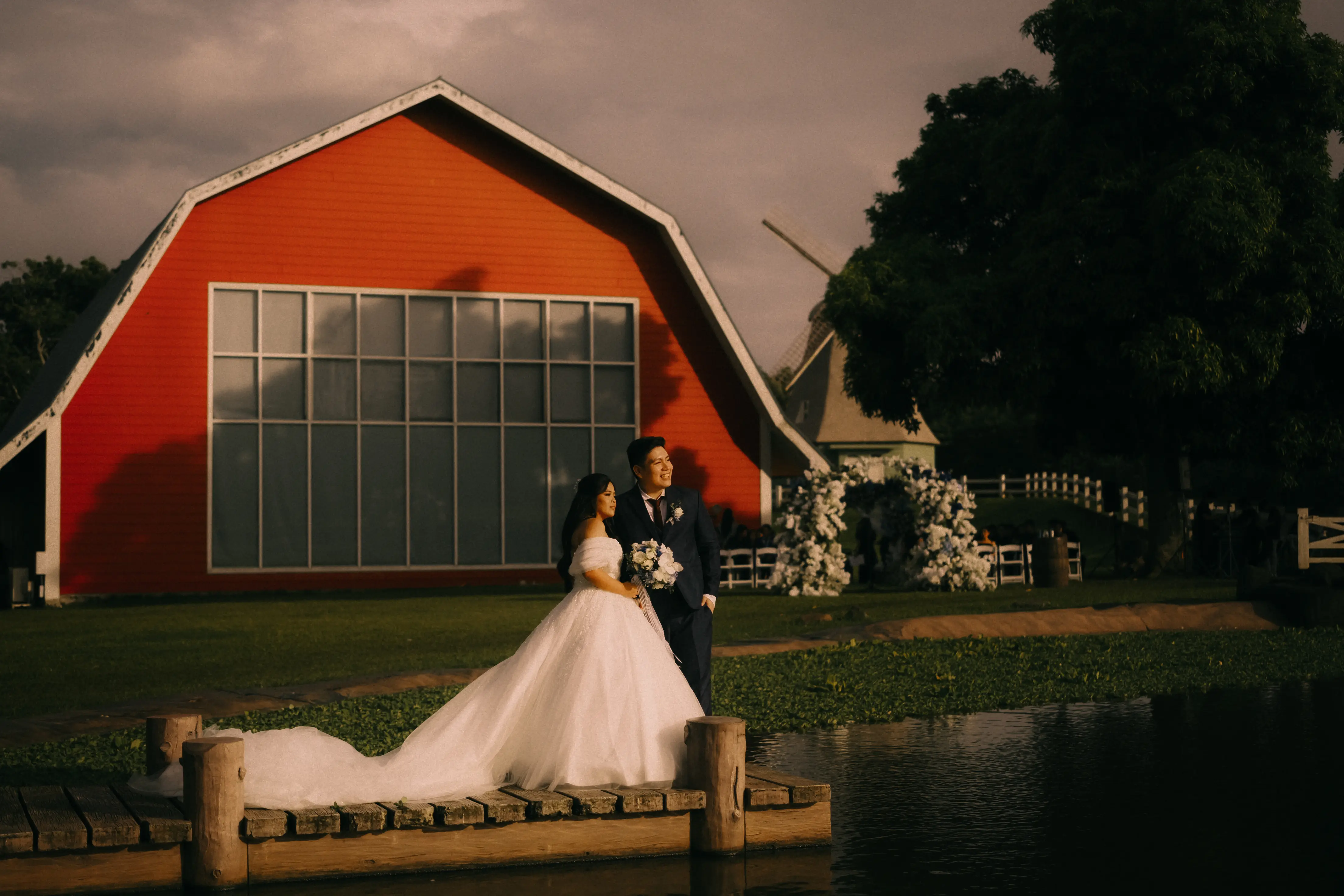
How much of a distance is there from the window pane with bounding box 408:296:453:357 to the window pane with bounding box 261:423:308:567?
272 cm

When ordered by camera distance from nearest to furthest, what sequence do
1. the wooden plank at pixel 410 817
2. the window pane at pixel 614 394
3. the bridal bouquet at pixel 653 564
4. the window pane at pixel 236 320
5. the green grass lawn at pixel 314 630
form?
the wooden plank at pixel 410 817, the bridal bouquet at pixel 653 564, the green grass lawn at pixel 314 630, the window pane at pixel 236 320, the window pane at pixel 614 394

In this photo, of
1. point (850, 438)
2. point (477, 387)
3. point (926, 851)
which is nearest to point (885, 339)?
point (477, 387)

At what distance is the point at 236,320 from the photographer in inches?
1018

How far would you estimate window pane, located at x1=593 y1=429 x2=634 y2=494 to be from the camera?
27.9 meters

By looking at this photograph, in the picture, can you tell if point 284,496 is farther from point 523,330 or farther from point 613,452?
point 613,452

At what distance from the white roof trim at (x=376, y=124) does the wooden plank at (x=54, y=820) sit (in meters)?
18.7

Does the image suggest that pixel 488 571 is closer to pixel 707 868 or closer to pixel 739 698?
pixel 739 698

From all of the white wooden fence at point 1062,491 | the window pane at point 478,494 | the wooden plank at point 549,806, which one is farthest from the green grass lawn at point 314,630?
the white wooden fence at point 1062,491

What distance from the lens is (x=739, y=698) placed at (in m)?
11.9

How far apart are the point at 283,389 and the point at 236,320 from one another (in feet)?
4.89

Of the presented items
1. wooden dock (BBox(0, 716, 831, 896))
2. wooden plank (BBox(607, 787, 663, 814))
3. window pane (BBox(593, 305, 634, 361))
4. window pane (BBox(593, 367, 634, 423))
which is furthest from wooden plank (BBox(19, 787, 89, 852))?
window pane (BBox(593, 305, 634, 361))

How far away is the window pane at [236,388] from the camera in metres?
25.9

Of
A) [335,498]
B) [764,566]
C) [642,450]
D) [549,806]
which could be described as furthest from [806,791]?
[335,498]

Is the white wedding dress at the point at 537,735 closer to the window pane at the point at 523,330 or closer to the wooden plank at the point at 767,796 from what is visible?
the wooden plank at the point at 767,796
